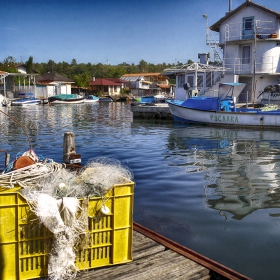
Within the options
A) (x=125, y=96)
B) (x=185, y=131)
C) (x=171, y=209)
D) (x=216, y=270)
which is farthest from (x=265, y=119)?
(x=125, y=96)

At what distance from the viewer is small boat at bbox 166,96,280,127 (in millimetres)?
23125

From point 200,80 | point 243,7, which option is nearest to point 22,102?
point 200,80

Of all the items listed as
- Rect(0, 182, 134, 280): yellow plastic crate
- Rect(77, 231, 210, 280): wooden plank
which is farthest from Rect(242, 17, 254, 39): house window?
Rect(0, 182, 134, 280): yellow plastic crate

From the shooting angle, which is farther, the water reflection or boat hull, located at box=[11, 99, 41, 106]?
boat hull, located at box=[11, 99, 41, 106]

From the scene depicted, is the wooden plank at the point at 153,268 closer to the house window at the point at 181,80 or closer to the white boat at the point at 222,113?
the white boat at the point at 222,113

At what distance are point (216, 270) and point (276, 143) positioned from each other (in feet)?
Answer: 48.5

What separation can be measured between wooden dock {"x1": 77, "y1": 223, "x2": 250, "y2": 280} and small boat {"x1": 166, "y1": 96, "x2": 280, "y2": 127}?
1999cm

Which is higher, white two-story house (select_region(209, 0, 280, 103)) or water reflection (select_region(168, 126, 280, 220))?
white two-story house (select_region(209, 0, 280, 103))

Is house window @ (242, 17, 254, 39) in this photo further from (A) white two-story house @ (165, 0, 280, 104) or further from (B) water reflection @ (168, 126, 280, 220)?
(B) water reflection @ (168, 126, 280, 220)

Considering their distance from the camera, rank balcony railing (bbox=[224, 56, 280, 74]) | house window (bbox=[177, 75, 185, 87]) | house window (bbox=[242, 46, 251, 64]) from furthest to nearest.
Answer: house window (bbox=[177, 75, 185, 87])
house window (bbox=[242, 46, 251, 64])
balcony railing (bbox=[224, 56, 280, 74])

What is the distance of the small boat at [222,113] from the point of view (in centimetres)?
2312

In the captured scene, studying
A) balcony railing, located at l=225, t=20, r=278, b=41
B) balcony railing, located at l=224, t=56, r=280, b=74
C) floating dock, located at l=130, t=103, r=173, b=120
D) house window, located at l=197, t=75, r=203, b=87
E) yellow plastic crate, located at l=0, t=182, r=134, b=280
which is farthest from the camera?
house window, located at l=197, t=75, r=203, b=87

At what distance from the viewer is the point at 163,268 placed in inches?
166

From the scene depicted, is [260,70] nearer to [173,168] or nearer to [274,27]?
[274,27]
